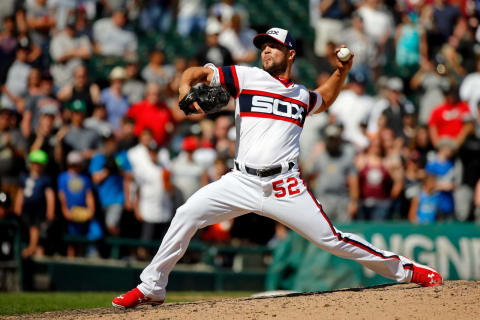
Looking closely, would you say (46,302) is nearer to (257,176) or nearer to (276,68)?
(257,176)

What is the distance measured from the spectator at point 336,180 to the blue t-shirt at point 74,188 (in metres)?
3.46

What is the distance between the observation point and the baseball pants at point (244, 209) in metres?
6.61

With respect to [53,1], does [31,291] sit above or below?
below

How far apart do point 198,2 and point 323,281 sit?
7.34 meters

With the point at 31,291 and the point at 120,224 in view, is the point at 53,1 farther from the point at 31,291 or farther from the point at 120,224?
the point at 31,291

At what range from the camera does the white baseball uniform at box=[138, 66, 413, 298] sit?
6613 millimetres

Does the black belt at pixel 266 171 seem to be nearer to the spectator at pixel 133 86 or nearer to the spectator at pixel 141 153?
the spectator at pixel 141 153

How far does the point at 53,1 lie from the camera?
14523mm

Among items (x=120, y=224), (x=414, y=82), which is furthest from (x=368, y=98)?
(x=120, y=224)

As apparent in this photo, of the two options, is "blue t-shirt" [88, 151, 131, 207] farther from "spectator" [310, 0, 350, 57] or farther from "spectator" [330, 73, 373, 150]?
"spectator" [310, 0, 350, 57]

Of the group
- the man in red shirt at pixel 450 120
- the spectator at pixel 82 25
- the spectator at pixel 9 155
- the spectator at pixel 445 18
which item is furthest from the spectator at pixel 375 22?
the spectator at pixel 9 155

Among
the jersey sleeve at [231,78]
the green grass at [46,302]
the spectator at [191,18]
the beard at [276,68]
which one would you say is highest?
the spectator at [191,18]

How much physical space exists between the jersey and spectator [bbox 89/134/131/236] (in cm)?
540

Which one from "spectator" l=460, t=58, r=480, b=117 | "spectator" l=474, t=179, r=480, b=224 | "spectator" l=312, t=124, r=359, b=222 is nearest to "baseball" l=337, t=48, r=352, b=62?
"spectator" l=312, t=124, r=359, b=222
